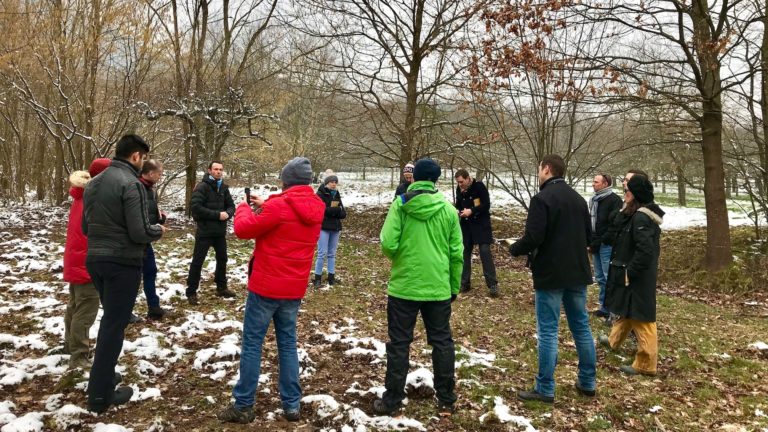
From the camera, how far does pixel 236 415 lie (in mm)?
3404

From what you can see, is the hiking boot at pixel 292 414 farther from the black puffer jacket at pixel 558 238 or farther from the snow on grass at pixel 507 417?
the black puffer jacket at pixel 558 238

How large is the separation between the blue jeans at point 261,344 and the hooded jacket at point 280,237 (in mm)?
109

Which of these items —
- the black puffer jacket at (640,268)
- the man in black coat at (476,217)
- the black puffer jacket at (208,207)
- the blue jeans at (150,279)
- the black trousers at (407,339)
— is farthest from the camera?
the man in black coat at (476,217)

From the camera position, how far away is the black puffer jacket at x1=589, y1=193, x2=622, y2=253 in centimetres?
650

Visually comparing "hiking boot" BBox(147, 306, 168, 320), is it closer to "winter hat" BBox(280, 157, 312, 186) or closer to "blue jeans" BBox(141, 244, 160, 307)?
"blue jeans" BBox(141, 244, 160, 307)

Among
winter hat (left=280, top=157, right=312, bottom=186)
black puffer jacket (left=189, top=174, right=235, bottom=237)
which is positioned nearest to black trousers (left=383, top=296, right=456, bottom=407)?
winter hat (left=280, top=157, right=312, bottom=186)

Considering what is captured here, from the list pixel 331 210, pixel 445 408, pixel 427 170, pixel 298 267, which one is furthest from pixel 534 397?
pixel 331 210

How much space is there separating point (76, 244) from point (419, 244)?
3283 mm

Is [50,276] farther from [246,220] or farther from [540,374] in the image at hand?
[540,374]

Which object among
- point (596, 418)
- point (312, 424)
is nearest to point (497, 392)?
point (596, 418)

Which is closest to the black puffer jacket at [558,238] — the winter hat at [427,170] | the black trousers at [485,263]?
the winter hat at [427,170]

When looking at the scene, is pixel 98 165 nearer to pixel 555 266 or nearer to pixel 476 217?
pixel 555 266

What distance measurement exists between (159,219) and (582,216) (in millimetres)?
4894

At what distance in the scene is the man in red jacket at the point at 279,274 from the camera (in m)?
3.38
